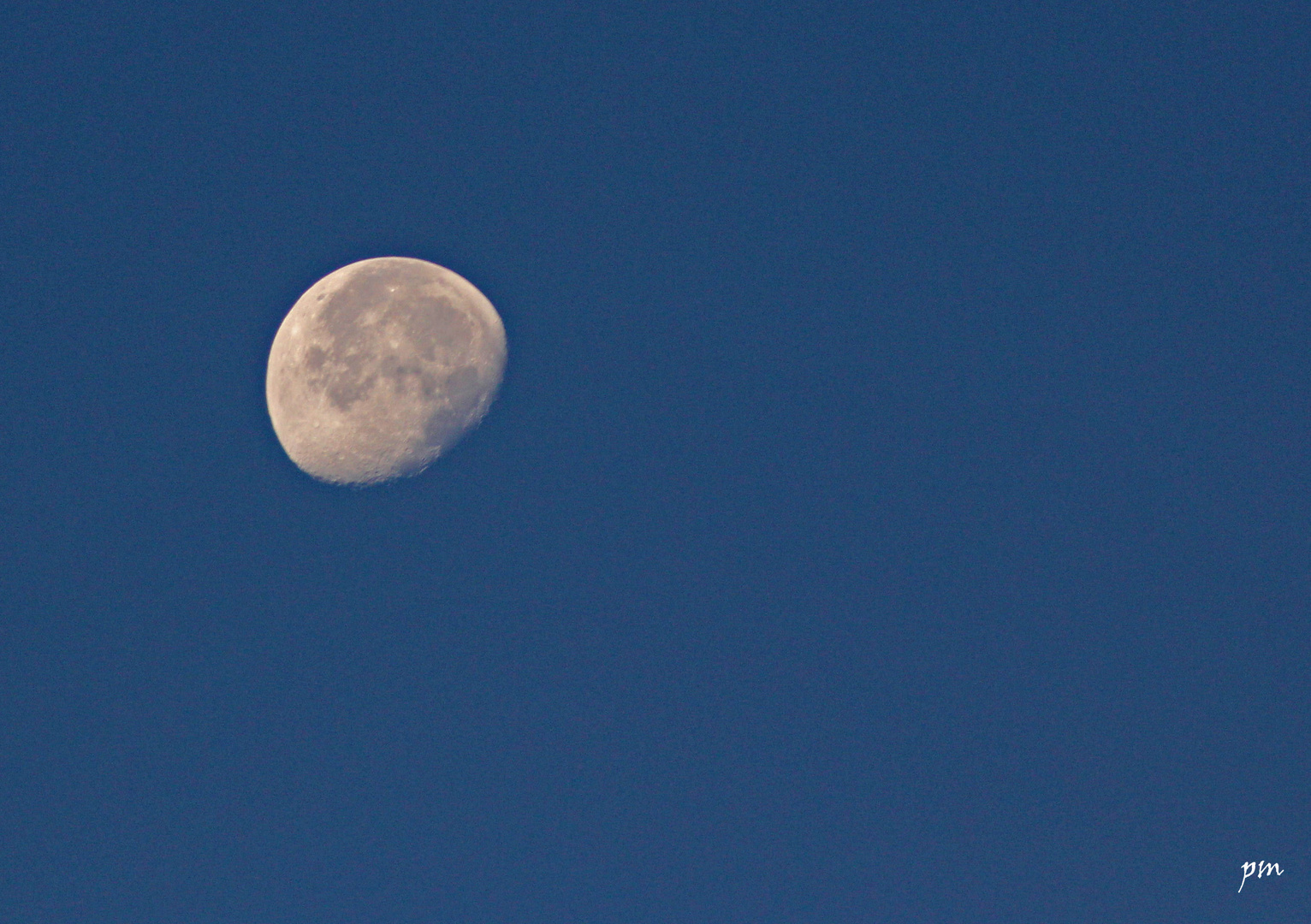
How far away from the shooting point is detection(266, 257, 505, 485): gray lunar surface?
20297 mm

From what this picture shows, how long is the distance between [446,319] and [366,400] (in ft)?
8.15

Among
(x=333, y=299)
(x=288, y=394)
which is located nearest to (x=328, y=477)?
(x=288, y=394)

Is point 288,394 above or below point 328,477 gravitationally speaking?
above

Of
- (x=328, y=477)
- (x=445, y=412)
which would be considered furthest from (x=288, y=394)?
(x=445, y=412)

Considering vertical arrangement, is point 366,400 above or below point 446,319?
below

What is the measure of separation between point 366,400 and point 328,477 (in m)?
2.07

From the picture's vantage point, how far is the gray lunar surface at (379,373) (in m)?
20.3

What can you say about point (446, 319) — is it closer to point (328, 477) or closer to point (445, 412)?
point (445, 412)

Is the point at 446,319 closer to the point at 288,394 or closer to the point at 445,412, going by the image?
the point at 445,412

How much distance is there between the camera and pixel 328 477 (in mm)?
21031

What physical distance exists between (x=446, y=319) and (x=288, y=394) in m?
3.75

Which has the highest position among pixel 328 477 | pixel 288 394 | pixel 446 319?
pixel 446 319

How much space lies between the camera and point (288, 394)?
2120 cm

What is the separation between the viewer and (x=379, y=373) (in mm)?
20172
